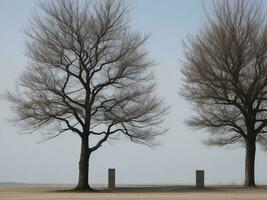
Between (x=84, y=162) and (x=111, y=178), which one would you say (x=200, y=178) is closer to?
(x=111, y=178)

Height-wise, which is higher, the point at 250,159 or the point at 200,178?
the point at 250,159

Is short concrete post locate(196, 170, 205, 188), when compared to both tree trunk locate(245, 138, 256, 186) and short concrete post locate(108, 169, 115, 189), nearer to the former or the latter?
tree trunk locate(245, 138, 256, 186)

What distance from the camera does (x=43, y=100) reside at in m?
37.8

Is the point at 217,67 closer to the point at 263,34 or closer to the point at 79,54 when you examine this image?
the point at 263,34
